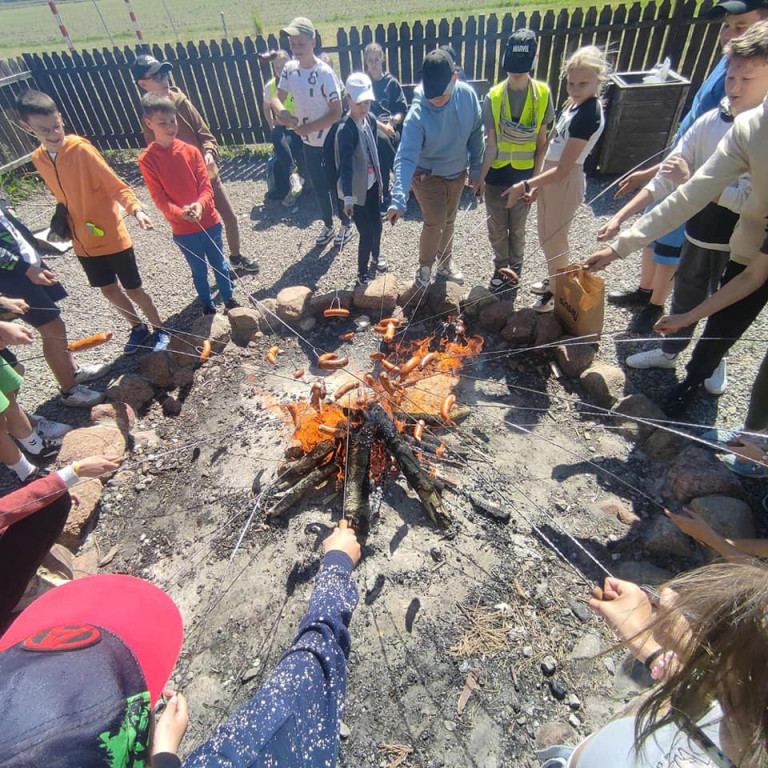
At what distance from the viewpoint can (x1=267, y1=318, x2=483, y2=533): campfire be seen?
3076 millimetres

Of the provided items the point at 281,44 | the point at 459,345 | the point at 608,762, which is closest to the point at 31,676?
the point at 608,762

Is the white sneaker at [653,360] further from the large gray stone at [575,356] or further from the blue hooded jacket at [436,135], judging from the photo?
the blue hooded jacket at [436,135]

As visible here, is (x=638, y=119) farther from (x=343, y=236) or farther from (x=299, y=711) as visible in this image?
(x=299, y=711)

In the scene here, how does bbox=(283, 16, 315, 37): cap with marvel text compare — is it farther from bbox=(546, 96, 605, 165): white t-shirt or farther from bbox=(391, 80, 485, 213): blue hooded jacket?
bbox=(546, 96, 605, 165): white t-shirt

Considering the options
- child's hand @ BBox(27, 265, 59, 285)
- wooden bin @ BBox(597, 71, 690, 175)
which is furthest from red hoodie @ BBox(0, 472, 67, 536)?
wooden bin @ BBox(597, 71, 690, 175)

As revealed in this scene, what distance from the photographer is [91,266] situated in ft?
13.8

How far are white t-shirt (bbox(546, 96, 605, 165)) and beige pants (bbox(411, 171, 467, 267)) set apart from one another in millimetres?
1131

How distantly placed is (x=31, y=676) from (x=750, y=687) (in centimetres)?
160

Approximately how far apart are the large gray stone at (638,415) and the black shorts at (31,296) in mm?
4744

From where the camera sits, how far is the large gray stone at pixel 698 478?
114 inches

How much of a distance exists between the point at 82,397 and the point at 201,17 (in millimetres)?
33087

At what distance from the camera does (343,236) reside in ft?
19.8

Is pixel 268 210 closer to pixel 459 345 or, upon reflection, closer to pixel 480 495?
pixel 459 345

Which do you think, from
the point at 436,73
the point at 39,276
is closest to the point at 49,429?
the point at 39,276
